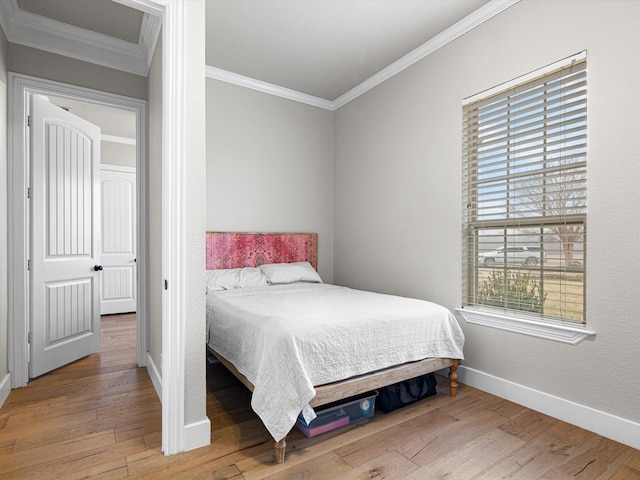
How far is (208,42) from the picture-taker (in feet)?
10.2

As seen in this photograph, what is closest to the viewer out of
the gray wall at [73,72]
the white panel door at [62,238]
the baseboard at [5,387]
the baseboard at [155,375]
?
the baseboard at [5,387]

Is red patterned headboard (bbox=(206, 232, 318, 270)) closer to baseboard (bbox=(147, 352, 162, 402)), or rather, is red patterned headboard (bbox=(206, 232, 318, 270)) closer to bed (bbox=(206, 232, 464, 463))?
bed (bbox=(206, 232, 464, 463))

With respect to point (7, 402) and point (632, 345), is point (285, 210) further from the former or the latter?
point (632, 345)

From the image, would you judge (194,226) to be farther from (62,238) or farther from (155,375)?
(62,238)

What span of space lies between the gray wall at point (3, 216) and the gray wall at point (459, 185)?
301 centimetres

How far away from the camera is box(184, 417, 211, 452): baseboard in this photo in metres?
1.90

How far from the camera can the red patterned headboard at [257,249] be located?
3598 mm

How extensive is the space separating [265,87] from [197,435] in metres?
3.34

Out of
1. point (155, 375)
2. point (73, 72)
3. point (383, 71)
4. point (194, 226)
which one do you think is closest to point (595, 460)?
point (194, 226)

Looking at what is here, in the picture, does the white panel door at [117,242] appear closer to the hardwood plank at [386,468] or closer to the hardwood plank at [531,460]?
the hardwood plank at [386,468]

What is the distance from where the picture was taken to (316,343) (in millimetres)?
1919

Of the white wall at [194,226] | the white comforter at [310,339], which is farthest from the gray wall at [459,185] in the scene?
the white wall at [194,226]

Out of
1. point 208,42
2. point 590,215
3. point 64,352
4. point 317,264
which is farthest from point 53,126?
point 590,215

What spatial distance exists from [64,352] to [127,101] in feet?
7.35
